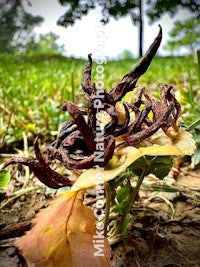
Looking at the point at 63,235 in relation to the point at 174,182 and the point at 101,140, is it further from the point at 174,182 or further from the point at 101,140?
the point at 174,182

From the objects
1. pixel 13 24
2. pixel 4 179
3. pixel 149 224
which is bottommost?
pixel 149 224

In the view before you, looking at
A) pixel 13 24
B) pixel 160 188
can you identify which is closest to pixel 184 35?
pixel 13 24

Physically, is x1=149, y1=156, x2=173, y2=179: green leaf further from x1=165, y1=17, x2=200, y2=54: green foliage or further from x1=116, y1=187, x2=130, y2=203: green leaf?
x1=165, y1=17, x2=200, y2=54: green foliage

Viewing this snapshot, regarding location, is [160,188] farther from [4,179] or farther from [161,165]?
[4,179]

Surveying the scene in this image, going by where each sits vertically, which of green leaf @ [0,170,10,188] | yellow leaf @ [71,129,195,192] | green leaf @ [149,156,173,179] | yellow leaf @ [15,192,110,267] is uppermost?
yellow leaf @ [71,129,195,192]

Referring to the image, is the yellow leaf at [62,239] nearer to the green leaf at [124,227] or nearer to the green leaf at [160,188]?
the green leaf at [124,227]

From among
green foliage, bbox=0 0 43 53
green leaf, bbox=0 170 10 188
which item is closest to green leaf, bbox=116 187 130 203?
green leaf, bbox=0 170 10 188

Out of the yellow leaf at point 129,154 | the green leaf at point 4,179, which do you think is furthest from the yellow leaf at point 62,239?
the green leaf at point 4,179
